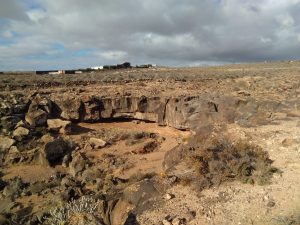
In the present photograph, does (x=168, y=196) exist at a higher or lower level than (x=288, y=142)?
lower

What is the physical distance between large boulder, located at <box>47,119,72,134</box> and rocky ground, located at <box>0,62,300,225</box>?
65 mm

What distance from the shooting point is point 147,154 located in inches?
738

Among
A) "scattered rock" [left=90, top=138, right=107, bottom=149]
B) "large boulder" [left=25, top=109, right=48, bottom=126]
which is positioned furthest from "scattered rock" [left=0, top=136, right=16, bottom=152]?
"scattered rock" [left=90, top=138, right=107, bottom=149]

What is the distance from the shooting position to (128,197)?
31.8ft

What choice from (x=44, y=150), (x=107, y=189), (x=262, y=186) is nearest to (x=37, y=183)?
(x=44, y=150)

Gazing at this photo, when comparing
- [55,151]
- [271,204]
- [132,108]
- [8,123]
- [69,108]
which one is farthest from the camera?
[132,108]

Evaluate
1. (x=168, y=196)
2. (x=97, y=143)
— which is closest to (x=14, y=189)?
(x=97, y=143)

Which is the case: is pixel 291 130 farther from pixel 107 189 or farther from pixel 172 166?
pixel 107 189

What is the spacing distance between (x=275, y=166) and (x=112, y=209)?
462 cm

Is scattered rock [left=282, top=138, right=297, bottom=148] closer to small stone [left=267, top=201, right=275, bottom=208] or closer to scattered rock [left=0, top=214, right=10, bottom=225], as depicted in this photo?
small stone [left=267, top=201, right=275, bottom=208]

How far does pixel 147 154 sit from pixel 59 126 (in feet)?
19.0

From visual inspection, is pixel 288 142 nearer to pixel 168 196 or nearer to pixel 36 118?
pixel 168 196

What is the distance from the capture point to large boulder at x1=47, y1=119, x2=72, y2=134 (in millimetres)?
20891

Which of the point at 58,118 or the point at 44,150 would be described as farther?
the point at 58,118
